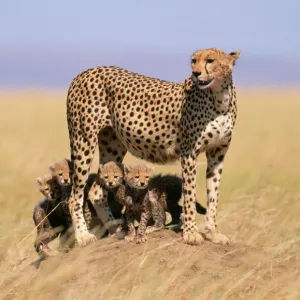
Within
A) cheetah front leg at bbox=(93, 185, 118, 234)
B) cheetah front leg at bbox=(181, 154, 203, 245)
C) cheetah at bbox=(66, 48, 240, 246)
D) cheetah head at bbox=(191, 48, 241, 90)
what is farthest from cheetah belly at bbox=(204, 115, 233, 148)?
cheetah front leg at bbox=(93, 185, 118, 234)

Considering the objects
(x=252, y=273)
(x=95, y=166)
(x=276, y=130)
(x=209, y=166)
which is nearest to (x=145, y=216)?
(x=209, y=166)

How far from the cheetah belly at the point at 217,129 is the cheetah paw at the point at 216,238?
706 millimetres

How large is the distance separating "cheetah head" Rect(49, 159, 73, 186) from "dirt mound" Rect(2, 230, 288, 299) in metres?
0.66

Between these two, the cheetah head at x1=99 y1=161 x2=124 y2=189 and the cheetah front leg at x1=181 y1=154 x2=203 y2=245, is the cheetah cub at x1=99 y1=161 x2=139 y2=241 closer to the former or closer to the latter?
the cheetah head at x1=99 y1=161 x2=124 y2=189

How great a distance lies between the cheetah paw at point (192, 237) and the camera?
6996 millimetres

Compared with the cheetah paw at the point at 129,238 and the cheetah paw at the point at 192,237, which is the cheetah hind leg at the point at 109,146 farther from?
the cheetah paw at the point at 192,237

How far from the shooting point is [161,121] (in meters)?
7.61

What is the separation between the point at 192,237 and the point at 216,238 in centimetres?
30

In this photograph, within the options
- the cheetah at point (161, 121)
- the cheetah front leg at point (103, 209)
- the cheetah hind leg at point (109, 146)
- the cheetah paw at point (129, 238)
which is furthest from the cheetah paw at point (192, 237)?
the cheetah hind leg at point (109, 146)

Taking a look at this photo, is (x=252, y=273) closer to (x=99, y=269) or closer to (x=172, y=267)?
(x=172, y=267)

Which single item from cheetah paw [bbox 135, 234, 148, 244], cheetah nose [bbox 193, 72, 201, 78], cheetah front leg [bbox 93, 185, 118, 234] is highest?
cheetah nose [bbox 193, 72, 201, 78]

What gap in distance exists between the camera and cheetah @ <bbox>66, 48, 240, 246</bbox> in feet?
23.5

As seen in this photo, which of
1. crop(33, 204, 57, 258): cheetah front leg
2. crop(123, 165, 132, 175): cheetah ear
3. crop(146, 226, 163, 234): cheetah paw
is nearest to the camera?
crop(146, 226, 163, 234): cheetah paw

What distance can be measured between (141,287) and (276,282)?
3.16ft
